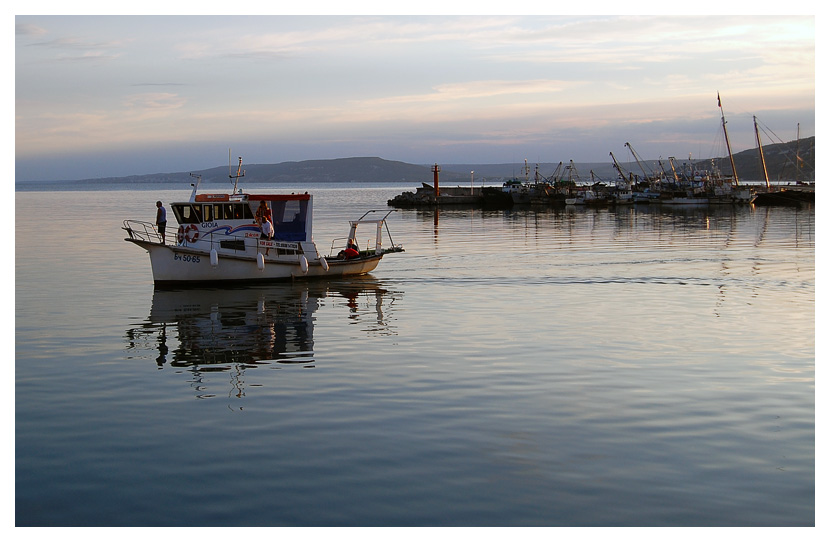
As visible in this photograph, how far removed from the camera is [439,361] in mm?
20516

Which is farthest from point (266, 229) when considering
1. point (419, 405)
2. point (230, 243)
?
point (419, 405)

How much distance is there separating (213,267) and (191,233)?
6.00 feet

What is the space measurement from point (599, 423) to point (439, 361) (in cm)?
600

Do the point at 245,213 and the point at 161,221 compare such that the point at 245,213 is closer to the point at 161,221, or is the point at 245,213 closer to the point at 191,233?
the point at 191,233

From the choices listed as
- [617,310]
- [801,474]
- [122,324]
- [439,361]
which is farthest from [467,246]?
[801,474]

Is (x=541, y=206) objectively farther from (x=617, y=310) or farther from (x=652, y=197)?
(x=617, y=310)

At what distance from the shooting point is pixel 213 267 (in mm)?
35906

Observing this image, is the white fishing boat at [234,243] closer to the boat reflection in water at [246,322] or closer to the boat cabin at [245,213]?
the boat cabin at [245,213]

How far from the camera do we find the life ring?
36406mm

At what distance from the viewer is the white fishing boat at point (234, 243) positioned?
35.7 m

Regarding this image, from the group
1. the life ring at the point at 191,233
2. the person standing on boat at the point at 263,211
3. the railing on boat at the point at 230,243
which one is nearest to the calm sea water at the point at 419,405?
the railing on boat at the point at 230,243

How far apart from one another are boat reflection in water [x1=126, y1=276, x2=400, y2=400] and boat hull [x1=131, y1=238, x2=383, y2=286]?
23.6 inches

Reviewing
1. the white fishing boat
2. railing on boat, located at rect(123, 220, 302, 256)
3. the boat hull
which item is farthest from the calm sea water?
railing on boat, located at rect(123, 220, 302, 256)
